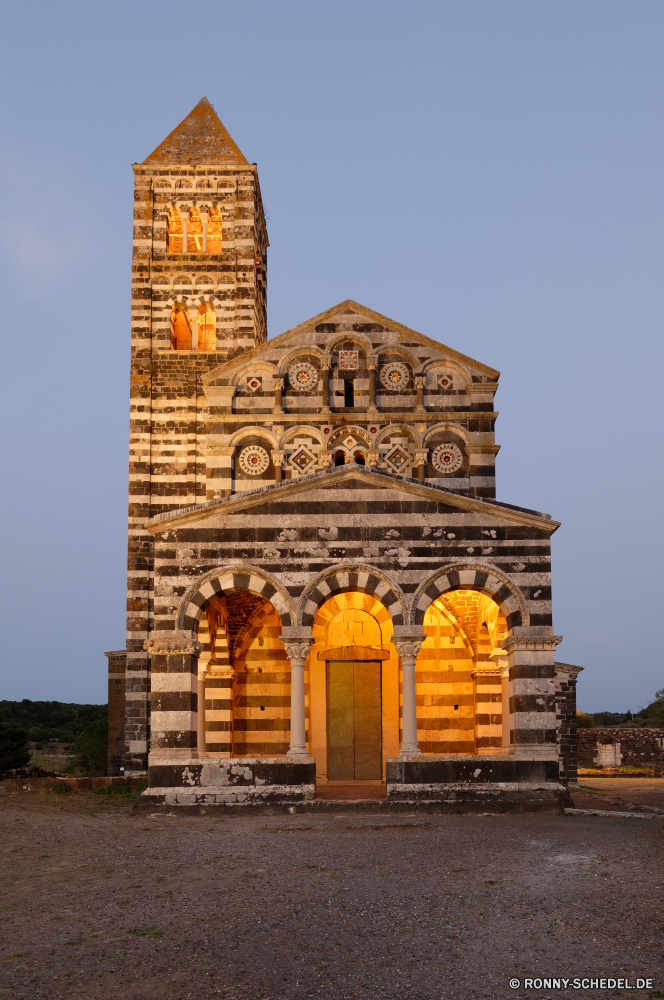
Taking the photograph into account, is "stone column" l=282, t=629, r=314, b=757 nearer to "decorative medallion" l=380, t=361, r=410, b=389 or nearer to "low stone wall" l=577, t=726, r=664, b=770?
"decorative medallion" l=380, t=361, r=410, b=389

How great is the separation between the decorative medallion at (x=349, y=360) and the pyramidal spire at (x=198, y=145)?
28.6ft

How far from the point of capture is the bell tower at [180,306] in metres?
25.7

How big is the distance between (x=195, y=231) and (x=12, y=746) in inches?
730

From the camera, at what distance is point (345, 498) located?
1753 cm

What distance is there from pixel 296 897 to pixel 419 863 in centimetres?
230

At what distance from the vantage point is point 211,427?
74.5 feet

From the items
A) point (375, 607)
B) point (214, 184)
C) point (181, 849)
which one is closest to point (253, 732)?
point (375, 607)

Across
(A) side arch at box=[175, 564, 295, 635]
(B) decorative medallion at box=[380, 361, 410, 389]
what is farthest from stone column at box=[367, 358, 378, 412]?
(A) side arch at box=[175, 564, 295, 635]

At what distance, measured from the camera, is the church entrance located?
20.7 m

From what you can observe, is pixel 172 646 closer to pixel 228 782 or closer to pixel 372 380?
pixel 228 782

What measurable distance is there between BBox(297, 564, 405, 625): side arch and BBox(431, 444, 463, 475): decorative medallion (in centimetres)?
607

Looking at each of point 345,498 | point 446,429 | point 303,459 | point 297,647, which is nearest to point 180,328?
point 303,459

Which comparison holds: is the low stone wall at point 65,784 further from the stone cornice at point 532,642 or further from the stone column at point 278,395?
the stone cornice at point 532,642

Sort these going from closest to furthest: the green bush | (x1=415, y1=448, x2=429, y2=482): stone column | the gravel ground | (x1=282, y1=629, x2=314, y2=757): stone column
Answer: the gravel ground → (x1=282, y1=629, x2=314, y2=757): stone column → (x1=415, y1=448, x2=429, y2=482): stone column → the green bush
